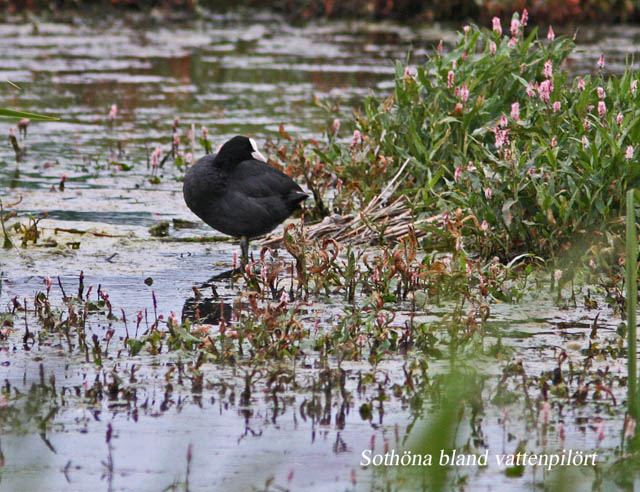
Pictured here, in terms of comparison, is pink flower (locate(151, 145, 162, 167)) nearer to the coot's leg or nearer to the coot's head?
the coot's head

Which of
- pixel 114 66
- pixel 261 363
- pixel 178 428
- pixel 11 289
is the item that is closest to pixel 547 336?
pixel 261 363

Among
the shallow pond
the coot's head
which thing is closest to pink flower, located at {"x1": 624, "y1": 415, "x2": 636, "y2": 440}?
the shallow pond

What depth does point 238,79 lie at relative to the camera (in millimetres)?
15891

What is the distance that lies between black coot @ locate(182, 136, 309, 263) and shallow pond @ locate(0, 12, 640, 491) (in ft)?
1.08

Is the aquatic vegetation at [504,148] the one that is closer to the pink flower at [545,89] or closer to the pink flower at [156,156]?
the pink flower at [545,89]

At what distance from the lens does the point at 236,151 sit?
732 cm

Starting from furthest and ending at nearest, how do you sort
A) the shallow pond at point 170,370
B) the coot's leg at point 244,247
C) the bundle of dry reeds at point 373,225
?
the bundle of dry reeds at point 373,225, the coot's leg at point 244,247, the shallow pond at point 170,370

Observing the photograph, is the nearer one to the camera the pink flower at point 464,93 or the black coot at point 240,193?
the black coot at point 240,193

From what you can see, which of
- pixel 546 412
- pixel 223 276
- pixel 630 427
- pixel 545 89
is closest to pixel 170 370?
pixel 546 412

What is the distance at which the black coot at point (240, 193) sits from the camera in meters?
7.10

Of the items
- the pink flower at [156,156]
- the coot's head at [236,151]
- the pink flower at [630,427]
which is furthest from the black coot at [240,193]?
the pink flower at [630,427]

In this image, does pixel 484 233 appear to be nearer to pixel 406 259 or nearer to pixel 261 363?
pixel 406 259

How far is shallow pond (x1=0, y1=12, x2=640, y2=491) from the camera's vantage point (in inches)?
159

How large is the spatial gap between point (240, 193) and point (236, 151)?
1.05 feet
